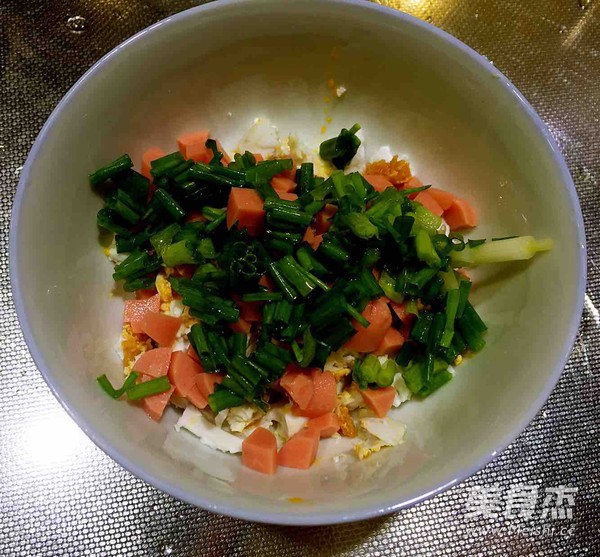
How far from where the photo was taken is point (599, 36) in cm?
213

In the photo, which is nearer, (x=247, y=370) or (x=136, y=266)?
(x=247, y=370)

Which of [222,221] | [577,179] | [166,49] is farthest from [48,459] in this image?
[577,179]

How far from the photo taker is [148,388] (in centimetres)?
137

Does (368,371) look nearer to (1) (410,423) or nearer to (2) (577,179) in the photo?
(1) (410,423)

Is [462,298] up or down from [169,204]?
up

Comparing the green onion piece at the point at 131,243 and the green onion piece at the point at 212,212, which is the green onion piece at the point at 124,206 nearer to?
Result: the green onion piece at the point at 131,243

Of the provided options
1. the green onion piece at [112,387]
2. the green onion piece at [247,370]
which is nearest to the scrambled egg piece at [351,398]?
the green onion piece at [247,370]

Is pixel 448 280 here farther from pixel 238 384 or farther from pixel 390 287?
pixel 238 384

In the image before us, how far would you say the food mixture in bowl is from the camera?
1365 mm

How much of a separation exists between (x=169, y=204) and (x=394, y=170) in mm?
712

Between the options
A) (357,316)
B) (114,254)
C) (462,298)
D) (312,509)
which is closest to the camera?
(312,509)

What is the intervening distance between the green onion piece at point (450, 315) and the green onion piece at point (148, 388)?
74 cm

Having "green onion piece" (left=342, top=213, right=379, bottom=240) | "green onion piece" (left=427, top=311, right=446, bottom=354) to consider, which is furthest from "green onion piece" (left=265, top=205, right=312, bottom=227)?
"green onion piece" (left=427, top=311, right=446, bottom=354)

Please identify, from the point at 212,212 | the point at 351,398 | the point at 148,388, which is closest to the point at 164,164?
the point at 212,212
